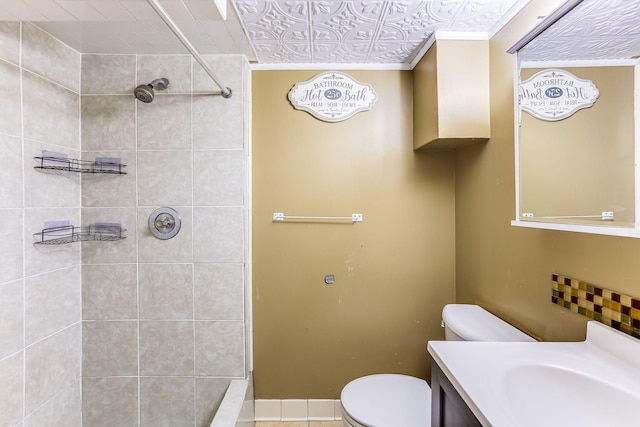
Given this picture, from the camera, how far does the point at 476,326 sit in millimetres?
1286

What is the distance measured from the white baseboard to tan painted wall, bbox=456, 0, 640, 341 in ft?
3.47

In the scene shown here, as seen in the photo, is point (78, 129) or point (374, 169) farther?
point (374, 169)

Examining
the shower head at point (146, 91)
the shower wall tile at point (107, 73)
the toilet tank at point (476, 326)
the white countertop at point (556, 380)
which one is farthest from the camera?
the shower wall tile at point (107, 73)

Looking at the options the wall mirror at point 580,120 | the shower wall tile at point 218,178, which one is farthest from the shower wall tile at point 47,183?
the wall mirror at point 580,120

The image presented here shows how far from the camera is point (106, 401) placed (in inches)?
64.7

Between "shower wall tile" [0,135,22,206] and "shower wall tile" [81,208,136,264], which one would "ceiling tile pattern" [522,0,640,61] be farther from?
"shower wall tile" [0,135,22,206]

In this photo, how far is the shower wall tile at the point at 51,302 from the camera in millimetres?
1347

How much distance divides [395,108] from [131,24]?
1.42 m

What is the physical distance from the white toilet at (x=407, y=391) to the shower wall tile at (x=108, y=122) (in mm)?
1768

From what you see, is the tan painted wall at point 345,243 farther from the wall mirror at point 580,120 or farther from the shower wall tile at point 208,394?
the wall mirror at point 580,120

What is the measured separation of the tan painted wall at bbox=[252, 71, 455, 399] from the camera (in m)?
1.78

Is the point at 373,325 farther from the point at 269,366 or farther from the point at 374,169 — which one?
the point at 374,169

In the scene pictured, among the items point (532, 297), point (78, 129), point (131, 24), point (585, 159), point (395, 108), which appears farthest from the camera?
point (395, 108)

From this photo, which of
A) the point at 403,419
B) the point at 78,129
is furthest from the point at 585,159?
the point at 78,129
